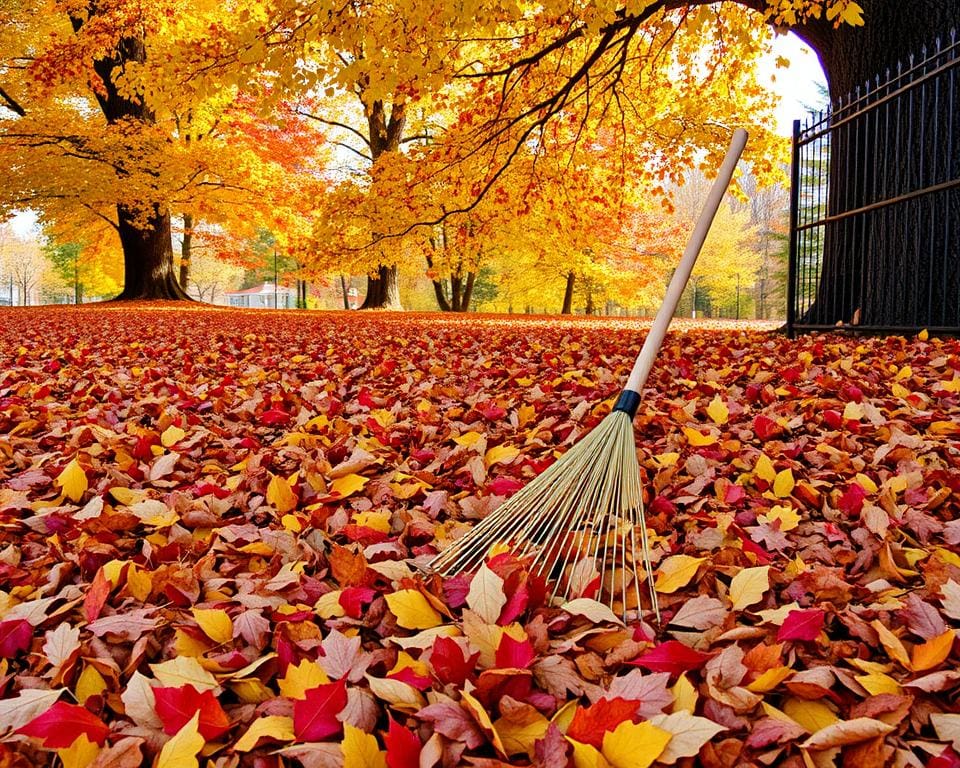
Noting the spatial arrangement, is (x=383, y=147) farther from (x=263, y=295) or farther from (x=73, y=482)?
(x=263, y=295)

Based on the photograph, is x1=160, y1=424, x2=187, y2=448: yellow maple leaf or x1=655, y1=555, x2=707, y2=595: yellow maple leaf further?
x1=160, y1=424, x2=187, y2=448: yellow maple leaf

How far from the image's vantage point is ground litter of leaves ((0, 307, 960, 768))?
969mm

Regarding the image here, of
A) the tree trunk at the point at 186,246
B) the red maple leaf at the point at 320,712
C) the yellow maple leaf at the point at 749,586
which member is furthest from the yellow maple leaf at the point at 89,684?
the tree trunk at the point at 186,246

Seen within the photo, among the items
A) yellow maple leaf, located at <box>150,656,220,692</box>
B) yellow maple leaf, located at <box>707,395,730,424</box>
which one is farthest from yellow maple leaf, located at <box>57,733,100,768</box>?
yellow maple leaf, located at <box>707,395,730,424</box>

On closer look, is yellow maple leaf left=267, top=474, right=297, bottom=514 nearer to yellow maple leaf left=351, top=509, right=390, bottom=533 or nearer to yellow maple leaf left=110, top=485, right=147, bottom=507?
yellow maple leaf left=351, top=509, right=390, bottom=533

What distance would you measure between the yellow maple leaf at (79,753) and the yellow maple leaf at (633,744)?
747 mm

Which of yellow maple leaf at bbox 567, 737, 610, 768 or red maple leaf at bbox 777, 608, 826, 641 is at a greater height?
red maple leaf at bbox 777, 608, 826, 641

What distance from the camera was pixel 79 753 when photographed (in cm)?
93

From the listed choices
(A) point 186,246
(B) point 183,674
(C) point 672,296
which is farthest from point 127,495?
(A) point 186,246

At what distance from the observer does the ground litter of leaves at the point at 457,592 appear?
97 cm

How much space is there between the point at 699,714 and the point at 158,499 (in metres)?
1.62

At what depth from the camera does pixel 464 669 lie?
3.52 ft

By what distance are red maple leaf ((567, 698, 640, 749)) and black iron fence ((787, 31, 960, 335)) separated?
417 centimetres

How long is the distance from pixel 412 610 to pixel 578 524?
45 cm
